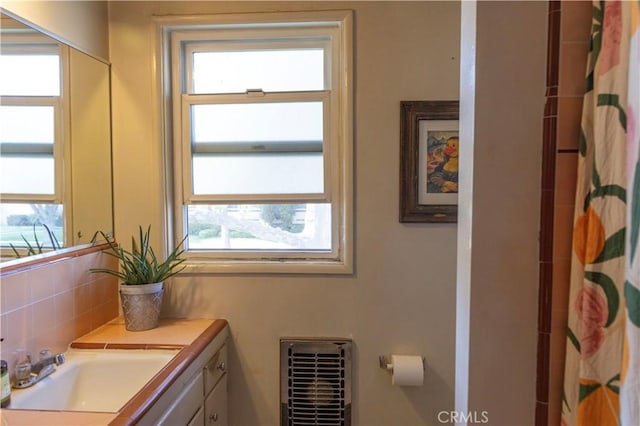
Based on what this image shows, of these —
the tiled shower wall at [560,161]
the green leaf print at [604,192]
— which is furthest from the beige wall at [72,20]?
the green leaf print at [604,192]

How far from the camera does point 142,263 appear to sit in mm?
1550

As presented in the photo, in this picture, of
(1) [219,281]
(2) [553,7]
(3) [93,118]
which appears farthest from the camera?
A: (1) [219,281]

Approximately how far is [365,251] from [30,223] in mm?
1321

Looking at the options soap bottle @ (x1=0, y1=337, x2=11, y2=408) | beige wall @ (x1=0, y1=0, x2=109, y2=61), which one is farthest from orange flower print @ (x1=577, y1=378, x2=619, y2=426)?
beige wall @ (x1=0, y1=0, x2=109, y2=61)

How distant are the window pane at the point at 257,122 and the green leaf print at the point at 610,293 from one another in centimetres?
132

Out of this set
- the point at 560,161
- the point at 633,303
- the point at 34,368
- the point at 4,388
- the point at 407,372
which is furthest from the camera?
the point at 407,372

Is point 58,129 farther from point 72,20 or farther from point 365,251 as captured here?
point 365,251

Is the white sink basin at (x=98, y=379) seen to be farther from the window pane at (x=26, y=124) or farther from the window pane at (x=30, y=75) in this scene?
the window pane at (x=30, y=75)

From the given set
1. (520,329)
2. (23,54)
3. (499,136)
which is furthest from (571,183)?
(23,54)

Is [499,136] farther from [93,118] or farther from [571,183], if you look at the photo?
[93,118]

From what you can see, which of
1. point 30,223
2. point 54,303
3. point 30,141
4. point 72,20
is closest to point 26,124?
point 30,141

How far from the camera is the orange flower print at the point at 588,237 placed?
533 mm

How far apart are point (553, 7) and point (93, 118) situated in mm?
1715

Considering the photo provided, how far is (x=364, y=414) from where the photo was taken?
165 cm
